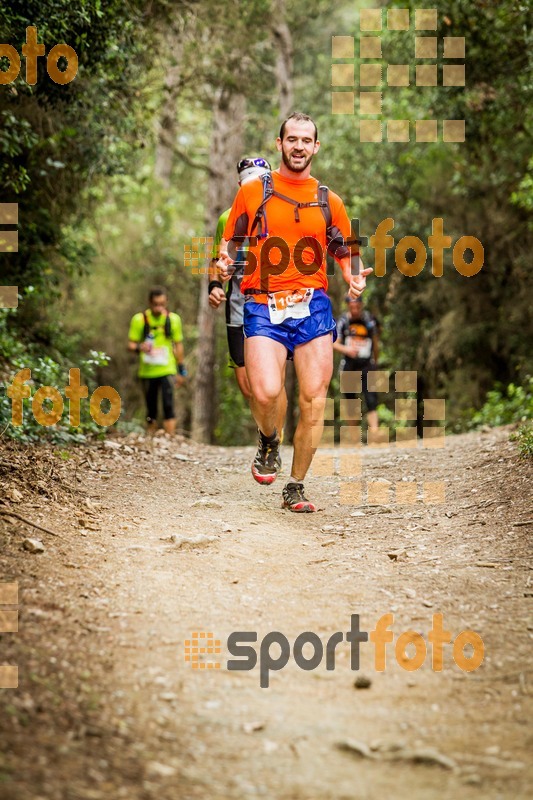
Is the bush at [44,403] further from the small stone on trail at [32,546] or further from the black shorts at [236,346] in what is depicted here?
the small stone on trail at [32,546]

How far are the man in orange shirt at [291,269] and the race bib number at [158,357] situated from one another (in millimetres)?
5357

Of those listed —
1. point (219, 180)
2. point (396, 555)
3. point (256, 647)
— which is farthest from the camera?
point (219, 180)

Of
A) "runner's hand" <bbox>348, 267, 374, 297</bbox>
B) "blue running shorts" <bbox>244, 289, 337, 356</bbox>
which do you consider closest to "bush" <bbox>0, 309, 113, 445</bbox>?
"blue running shorts" <bbox>244, 289, 337, 356</bbox>

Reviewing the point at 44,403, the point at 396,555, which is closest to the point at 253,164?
the point at 44,403

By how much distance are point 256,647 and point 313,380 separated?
2.74 meters

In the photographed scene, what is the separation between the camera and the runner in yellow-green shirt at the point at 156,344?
11602 millimetres

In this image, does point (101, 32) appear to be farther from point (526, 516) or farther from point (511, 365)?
point (511, 365)

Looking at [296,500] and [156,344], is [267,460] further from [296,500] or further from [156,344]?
[156,344]

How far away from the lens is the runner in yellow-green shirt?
1160cm

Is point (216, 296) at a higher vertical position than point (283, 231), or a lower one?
lower

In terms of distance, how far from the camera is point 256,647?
3.94 metres

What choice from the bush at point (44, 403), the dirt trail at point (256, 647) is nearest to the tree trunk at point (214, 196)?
the bush at point (44, 403)

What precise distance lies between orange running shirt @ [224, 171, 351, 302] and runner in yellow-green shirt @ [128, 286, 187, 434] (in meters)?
5.39

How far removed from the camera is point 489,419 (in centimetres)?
1443
